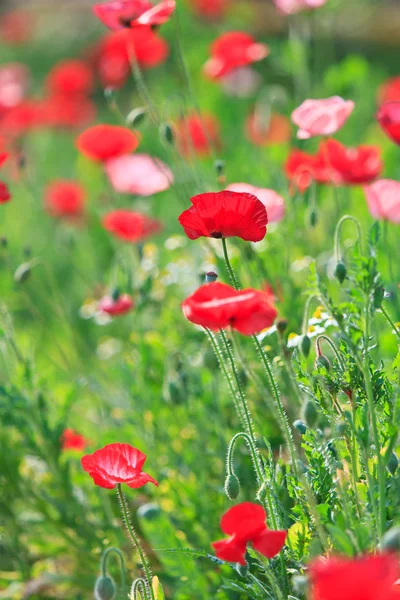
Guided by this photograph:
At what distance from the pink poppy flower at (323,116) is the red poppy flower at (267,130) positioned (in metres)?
0.98

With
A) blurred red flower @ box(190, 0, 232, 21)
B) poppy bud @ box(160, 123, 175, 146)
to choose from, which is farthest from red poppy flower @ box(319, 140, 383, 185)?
blurred red flower @ box(190, 0, 232, 21)

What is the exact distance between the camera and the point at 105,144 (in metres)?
2.94

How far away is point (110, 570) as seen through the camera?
2010mm

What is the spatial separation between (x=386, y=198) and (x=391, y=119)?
0.20 metres

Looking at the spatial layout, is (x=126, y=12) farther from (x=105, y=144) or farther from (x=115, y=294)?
(x=105, y=144)

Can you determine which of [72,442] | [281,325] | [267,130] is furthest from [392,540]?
[267,130]

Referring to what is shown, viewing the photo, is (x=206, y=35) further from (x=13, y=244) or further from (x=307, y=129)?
(x=307, y=129)

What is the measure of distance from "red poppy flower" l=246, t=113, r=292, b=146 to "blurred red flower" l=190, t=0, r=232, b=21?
3.25 ft

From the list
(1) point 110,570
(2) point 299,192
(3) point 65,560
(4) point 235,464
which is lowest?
(3) point 65,560

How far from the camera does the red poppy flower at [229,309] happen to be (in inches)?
48.1

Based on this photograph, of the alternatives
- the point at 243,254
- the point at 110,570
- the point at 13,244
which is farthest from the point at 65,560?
the point at 13,244

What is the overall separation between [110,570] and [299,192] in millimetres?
1226

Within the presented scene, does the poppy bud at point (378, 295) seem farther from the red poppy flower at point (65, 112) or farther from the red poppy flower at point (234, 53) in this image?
the red poppy flower at point (65, 112)

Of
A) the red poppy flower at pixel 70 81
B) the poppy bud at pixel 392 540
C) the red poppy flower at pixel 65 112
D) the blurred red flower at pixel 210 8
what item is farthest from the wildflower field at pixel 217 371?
the blurred red flower at pixel 210 8
